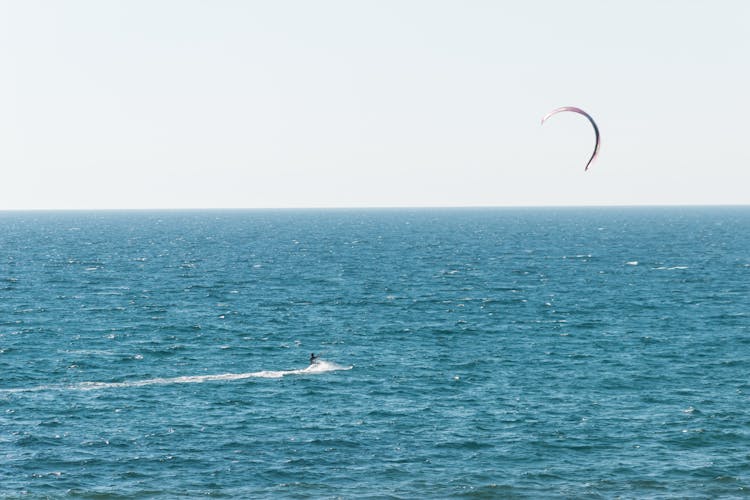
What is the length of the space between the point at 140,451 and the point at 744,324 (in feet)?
241

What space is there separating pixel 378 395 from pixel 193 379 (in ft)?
54.8

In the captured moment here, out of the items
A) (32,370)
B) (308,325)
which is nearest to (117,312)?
(308,325)

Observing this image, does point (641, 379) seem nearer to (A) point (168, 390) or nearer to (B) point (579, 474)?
(B) point (579, 474)

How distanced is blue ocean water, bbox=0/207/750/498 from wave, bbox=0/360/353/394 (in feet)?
1.24

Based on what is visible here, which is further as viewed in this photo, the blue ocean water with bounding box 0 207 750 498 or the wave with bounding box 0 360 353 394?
the wave with bounding box 0 360 353 394

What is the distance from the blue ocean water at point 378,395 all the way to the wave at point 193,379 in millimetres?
378

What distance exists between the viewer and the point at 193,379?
83750 millimetres

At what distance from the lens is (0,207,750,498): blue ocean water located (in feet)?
192

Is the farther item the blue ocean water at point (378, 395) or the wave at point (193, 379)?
the wave at point (193, 379)

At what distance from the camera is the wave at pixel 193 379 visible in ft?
262

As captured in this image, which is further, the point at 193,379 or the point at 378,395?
the point at 193,379

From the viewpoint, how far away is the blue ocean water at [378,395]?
5862 cm

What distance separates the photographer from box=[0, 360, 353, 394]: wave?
79.9 meters

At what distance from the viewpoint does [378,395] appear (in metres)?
78.0
